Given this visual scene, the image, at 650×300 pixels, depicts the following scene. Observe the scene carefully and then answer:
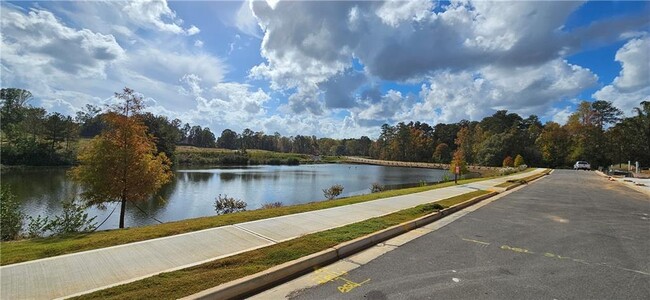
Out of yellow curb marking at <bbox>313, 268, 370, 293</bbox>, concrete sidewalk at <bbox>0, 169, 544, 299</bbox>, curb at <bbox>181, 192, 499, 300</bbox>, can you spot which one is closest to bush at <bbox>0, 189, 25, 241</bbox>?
concrete sidewalk at <bbox>0, 169, 544, 299</bbox>

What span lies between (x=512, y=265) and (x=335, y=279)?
9.31 ft

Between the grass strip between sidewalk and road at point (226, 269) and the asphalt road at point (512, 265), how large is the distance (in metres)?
Result: 0.87

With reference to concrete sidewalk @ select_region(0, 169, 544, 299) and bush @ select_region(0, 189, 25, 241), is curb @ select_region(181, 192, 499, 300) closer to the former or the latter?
concrete sidewalk @ select_region(0, 169, 544, 299)

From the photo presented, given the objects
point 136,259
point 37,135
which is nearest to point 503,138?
point 136,259

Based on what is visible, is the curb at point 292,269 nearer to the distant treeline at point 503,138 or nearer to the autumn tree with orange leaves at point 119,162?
the autumn tree with orange leaves at point 119,162

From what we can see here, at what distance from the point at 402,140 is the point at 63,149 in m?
87.4

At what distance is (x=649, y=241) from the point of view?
664 centimetres

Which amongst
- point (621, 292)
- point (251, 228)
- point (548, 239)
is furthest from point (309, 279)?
point (548, 239)

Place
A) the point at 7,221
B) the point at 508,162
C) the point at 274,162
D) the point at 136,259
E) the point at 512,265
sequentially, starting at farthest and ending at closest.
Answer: the point at 274,162 < the point at 508,162 < the point at 7,221 < the point at 512,265 < the point at 136,259

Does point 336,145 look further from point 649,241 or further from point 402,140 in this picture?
point 649,241

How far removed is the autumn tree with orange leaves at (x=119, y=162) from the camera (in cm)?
1075

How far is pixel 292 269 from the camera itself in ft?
15.5

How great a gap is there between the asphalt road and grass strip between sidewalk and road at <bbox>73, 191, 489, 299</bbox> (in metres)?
0.87

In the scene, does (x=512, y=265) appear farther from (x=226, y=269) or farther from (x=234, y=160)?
(x=234, y=160)
